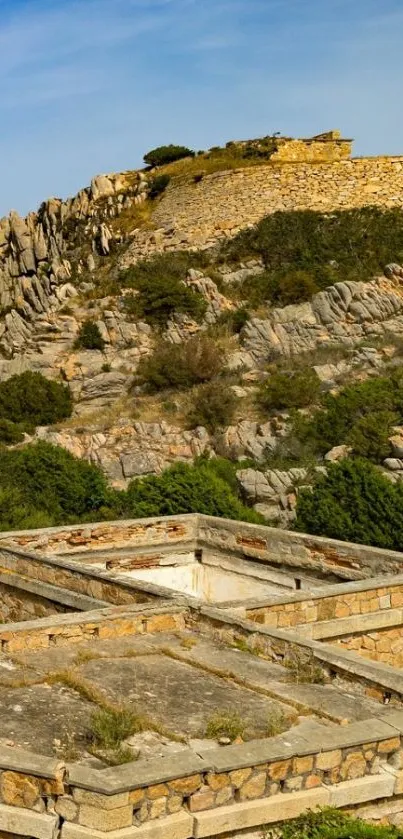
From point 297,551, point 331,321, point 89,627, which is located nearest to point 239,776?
point 89,627

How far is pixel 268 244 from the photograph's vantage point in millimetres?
35188

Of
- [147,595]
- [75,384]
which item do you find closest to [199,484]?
[147,595]

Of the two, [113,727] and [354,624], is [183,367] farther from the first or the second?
[113,727]

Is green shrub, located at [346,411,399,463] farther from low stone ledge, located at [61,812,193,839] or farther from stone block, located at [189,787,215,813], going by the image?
low stone ledge, located at [61,812,193,839]

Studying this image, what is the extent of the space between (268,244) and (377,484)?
20.9 m

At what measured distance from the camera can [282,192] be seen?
122 feet

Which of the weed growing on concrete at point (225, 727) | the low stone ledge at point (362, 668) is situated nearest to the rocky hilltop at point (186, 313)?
the low stone ledge at point (362, 668)

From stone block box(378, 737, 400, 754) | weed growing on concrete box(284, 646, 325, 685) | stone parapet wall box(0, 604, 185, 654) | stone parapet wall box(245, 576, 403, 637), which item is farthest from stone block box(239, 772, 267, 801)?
stone parapet wall box(245, 576, 403, 637)

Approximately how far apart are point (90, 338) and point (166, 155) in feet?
45.2

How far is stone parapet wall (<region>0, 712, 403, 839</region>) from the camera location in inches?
171

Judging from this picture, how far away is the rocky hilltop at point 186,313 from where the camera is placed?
2602 centimetres

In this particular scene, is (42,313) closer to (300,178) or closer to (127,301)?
(127,301)

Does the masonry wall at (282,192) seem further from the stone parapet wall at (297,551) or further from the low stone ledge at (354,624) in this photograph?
the low stone ledge at (354,624)

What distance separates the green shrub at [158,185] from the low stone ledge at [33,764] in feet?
120
